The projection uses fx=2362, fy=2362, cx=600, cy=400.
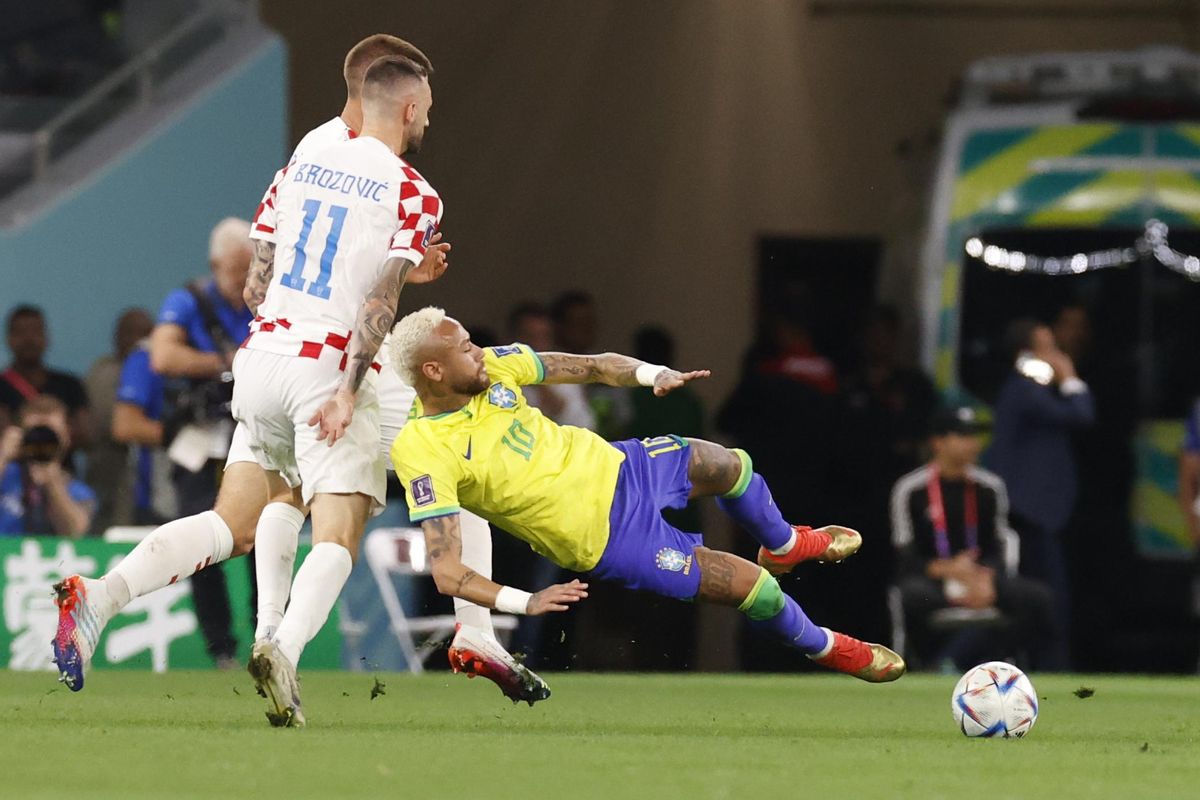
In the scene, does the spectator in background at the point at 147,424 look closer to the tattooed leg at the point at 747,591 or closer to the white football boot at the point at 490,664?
the white football boot at the point at 490,664

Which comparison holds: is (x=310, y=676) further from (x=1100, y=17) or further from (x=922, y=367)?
(x=1100, y=17)

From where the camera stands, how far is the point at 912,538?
12297 millimetres

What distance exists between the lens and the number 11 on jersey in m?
7.36

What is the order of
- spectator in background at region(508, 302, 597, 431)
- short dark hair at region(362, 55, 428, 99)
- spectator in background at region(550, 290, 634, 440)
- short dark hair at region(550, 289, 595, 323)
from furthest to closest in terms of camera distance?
short dark hair at region(550, 289, 595, 323) < spectator in background at region(550, 290, 634, 440) < spectator in background at region(508, 302, 597, 431) < short dark hair at region(362, 55, 428, 99)

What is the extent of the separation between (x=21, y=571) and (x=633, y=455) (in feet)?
16.6

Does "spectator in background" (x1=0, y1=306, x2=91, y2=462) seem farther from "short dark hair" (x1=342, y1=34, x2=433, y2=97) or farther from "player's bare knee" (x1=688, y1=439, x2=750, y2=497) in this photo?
"player's bare knee" (x1=688, y1=439, x2=750, y2=497)

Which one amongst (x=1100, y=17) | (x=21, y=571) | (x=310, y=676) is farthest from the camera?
(x=1100, y=17)

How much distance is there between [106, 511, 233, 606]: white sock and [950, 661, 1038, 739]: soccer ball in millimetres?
2424

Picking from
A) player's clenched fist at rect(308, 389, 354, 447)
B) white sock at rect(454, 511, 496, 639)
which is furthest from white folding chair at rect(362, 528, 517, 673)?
player's clenched fist at rect(308, 389, 354, 447)

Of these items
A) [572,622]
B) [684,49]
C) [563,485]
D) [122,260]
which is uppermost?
[684,49]

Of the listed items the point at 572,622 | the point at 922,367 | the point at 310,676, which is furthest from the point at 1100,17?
the point at 310,676

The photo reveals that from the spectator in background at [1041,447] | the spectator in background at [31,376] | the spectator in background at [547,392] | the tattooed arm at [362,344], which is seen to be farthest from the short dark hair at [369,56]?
the spectator in background at [1041,447]

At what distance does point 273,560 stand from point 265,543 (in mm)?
60

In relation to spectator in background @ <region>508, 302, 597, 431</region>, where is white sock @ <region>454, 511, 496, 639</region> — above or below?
below
